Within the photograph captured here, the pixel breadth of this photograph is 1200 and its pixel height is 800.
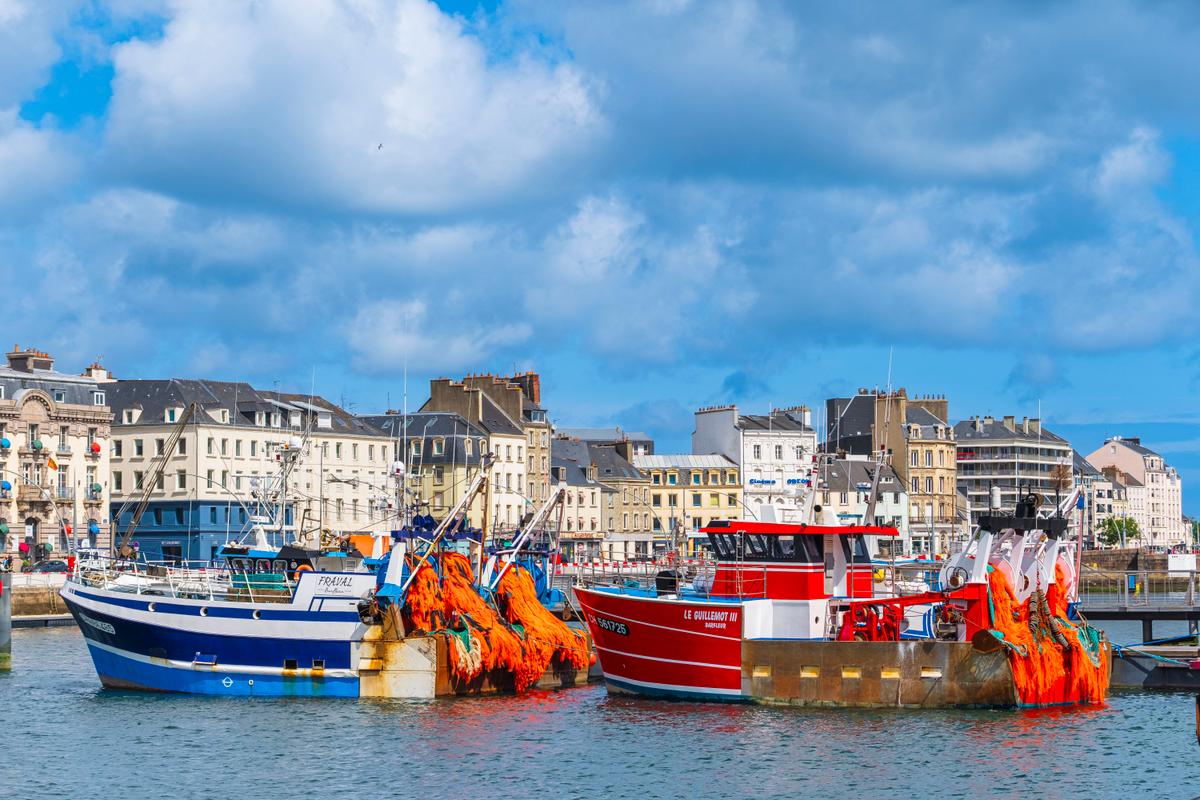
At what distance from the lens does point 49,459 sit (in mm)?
97500

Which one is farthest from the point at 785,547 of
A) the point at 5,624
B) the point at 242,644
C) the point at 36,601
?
the point at 36,601

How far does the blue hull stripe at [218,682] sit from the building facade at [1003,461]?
402 ft

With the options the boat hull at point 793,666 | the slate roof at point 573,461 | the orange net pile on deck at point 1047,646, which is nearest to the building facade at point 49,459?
the slate roof at point 573,461

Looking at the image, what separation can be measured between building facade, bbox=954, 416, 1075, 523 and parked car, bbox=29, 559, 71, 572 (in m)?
89.0

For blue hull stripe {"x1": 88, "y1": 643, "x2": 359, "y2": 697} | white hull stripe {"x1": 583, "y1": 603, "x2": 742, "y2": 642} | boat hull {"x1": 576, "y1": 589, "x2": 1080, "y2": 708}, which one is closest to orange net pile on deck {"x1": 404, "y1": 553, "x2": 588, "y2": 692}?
white hull stripe {"x1": 583, "y1": 603, "x2": 742, "y2": 642}

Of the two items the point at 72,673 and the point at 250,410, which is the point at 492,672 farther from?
the point at 250,410

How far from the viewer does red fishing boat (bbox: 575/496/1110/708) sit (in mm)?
40875

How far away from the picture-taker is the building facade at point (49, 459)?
317 feet

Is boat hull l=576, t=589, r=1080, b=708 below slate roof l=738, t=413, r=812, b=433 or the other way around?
below

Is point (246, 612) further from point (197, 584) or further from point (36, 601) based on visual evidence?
point (36, 601)

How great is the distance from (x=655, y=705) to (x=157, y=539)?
6923 centimetres

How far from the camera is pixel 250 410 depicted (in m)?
109

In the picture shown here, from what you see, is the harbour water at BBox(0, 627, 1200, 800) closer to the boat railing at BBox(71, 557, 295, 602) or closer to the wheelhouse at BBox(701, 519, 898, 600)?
the boat railing at BBox(71, 557, 295, 602)

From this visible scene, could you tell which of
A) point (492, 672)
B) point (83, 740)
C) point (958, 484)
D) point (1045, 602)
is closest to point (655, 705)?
point (492, 672)
